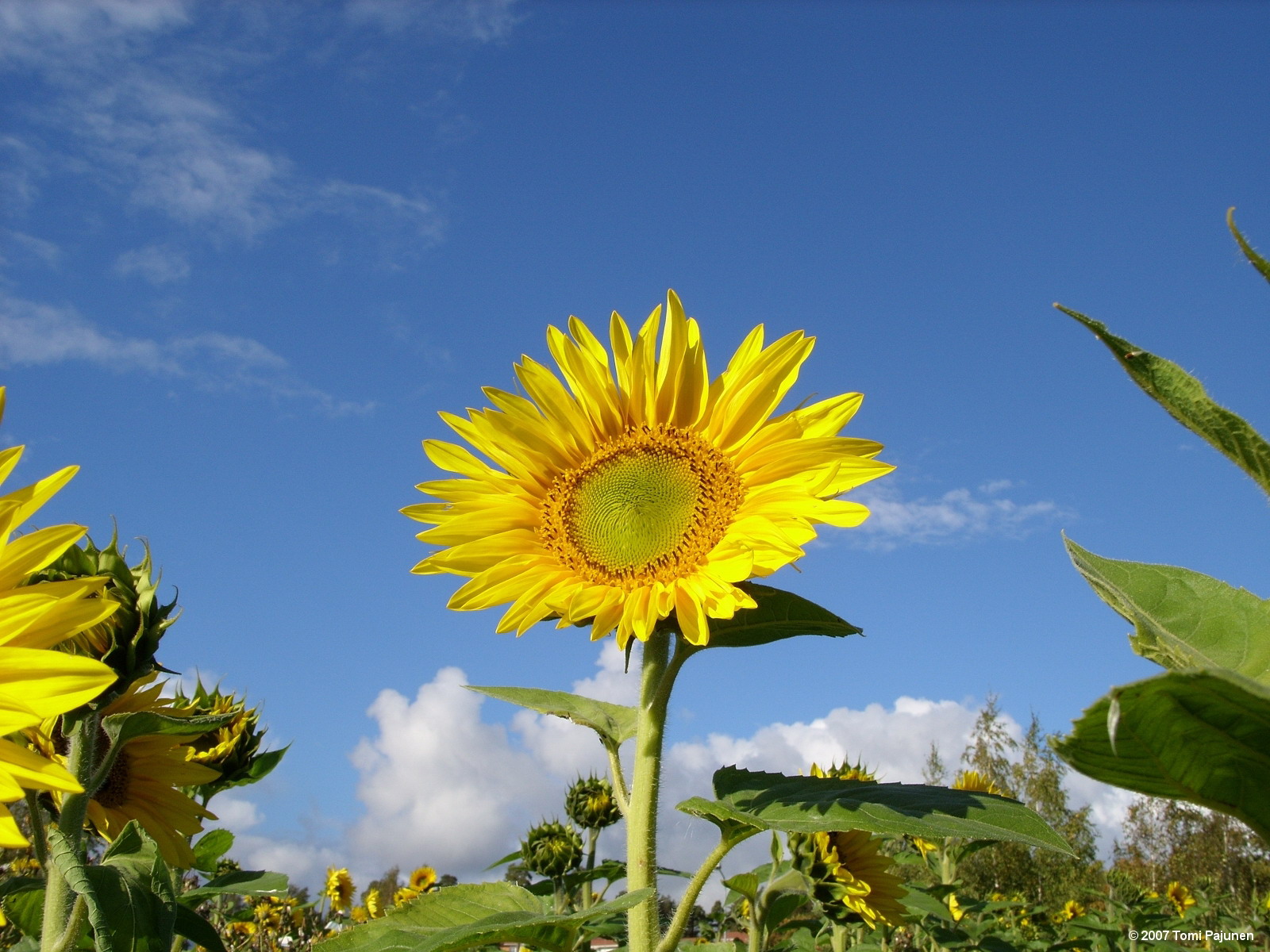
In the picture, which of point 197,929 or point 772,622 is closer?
point 772,622

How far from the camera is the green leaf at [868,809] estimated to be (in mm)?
1411

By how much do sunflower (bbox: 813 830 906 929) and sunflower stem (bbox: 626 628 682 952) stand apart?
173 centimetres

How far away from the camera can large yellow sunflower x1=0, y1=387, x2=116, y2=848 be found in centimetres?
124

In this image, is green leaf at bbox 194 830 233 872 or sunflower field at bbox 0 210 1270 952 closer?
sunflower field at bbox 0 210 1270 952

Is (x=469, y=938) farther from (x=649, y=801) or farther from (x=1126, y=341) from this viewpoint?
(x=1126, y=341)

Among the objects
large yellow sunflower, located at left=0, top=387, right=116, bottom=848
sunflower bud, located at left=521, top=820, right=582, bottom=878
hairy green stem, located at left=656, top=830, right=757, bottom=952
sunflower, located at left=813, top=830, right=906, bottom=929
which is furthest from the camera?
sunflower bud, located at left=521, top=820, right=582, bottom=878

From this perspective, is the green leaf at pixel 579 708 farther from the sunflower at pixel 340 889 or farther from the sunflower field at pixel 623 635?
the sunflower at pixel 340 889

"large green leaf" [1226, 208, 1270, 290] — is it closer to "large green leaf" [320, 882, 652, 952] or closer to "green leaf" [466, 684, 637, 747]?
"large green leaf" [320, 882, 652, 952]

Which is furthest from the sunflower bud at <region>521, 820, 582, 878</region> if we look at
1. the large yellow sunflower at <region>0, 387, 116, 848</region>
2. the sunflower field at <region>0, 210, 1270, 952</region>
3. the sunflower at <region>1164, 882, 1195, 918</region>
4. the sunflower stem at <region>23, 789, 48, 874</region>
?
the sunflower at <region>1164, 882, 1195, 918</region>

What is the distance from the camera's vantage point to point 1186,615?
2.79 feet

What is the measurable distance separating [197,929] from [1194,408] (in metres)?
2.32

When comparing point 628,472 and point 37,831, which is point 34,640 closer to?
point 37,831

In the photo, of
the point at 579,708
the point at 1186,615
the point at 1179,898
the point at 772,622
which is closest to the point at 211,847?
the point at 579,708

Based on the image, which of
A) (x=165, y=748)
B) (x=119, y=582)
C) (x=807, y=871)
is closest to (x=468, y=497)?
(x=119, y=582)
